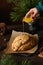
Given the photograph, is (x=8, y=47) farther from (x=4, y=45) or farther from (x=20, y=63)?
(x=20, y=63)

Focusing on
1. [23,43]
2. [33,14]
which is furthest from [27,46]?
[33,14]

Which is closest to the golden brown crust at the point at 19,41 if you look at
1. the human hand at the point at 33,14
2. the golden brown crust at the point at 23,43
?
the golden brown crust at the point at 23,43

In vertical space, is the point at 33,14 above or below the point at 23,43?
above

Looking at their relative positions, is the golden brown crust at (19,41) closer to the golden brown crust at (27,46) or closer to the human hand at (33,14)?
the golden brown crust at (27,46)

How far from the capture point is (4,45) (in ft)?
3.11

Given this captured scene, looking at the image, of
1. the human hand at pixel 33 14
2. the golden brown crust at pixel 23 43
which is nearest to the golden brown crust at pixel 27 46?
the golden brown crust at pixel 23 43

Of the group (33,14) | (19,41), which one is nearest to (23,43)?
(19,41)

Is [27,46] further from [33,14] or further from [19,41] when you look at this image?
[33,14]

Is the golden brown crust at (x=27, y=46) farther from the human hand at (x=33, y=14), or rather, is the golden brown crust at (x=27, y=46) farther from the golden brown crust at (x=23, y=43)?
the human hand at (x=33, y=14)

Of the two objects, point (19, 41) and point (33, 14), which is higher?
point (33, 14)

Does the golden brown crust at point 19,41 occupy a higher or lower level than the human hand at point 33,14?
lower

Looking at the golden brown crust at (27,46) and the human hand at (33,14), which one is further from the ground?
the human hand at (33,14)

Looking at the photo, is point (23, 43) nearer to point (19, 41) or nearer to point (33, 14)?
point (19, 41)

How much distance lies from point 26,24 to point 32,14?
0.14 m
